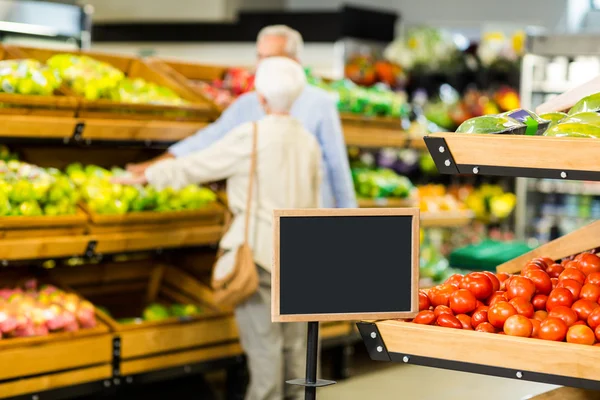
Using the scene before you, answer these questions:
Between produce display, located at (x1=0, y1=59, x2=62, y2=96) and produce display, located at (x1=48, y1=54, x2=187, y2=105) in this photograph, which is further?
produce display, located at (x1=48, y1=54, x2=187, y2=105)

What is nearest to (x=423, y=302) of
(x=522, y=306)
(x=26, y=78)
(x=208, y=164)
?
(x=522, y=306)

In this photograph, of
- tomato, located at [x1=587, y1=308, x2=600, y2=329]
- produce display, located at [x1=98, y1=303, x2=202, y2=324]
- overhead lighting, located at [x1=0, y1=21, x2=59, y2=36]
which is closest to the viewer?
tomato, located at [x1=587, y1=308, x2=600, y2=329]

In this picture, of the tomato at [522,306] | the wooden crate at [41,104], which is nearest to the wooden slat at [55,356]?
the wooden crate at [41,104]

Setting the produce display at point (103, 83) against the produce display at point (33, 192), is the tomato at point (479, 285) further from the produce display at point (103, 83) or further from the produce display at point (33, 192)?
the produce display at point (103, 83)

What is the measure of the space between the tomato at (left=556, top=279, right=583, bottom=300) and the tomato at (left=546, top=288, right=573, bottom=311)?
2 centimetres

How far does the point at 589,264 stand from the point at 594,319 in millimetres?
339

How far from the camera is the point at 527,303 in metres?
2.36

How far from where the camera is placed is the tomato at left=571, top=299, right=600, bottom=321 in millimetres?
2281

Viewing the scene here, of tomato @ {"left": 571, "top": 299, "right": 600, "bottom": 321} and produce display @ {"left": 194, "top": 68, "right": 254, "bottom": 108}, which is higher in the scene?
produce display @ {"left": 194, "top": 68, "right": 254, "bottom": 108}

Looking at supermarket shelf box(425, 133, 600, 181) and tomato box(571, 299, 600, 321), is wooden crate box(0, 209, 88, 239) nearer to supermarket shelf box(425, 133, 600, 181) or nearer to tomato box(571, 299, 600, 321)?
supermarket shelf box(425, 133, 600, 181)

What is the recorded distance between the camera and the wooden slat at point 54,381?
13.2ft

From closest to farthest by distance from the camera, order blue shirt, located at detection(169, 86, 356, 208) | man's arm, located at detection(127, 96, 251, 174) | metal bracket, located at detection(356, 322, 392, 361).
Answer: metal bracket, located at detection(356, 322, 392, 361)
man's arm, located at detection(127, 96, 251, 174)
blue shirt, located at detection(169, 86, 356, 208)

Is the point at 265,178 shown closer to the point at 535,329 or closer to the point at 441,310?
the point at 441,310

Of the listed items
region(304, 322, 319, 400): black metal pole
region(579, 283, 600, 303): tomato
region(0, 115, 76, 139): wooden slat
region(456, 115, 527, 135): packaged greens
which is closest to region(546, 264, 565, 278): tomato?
region(579, 283, 600, 303): tomato
